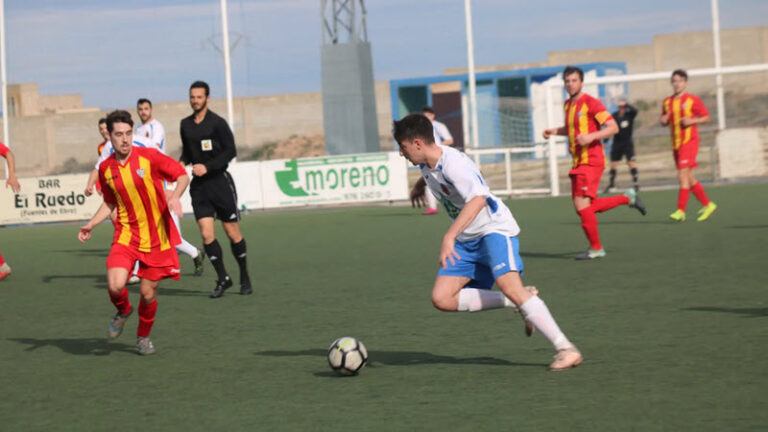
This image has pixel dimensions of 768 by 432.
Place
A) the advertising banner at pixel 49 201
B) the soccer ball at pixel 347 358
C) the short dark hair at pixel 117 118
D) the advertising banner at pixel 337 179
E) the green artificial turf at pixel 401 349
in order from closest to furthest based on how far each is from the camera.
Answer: the green artificial turf at pixel 401 349
the soccer ball at pixel 347 358
the short dark hair at pixel 117 118
the advertising banner at pixel 49 201
the advertising banner at pixel 337 179

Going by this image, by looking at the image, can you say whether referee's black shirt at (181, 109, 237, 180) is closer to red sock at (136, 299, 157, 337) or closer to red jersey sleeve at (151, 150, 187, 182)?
red jersey sleeve at (151, 150, 187, 182)

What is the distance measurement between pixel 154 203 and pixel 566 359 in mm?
2945

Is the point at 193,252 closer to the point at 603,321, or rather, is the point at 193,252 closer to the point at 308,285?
the point at 308,285

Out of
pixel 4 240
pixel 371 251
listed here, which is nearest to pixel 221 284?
pixel 371 251

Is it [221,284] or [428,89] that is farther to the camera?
[428,89]

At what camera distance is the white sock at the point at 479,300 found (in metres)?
6.29

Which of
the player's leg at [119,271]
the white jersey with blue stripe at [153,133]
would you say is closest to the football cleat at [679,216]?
the white jersey with blue stripe at [153,133]

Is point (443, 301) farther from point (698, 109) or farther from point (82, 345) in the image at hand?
point (698, 109)

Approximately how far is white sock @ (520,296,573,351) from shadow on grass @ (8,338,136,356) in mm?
2954

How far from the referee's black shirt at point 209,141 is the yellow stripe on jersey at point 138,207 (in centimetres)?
287

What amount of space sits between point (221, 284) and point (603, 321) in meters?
4.05

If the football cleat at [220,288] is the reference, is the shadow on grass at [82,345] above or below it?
below

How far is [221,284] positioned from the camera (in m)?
10.2

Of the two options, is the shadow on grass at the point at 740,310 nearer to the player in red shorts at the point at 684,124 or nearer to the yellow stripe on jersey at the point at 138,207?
the yellow stripe on jersey at the point at 138,207
